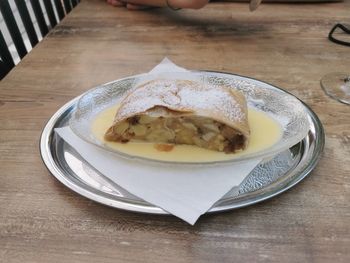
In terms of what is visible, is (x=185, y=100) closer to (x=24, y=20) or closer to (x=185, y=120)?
(x=185, y=120)

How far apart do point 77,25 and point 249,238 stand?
90cm

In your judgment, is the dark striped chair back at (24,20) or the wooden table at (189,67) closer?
the wooden table at (189,67)

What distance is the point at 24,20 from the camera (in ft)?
3.94

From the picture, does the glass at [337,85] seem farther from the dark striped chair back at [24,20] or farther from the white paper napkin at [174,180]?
the dark striped chair back at [24,20]

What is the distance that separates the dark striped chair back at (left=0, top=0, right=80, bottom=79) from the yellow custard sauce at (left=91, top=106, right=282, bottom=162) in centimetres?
54

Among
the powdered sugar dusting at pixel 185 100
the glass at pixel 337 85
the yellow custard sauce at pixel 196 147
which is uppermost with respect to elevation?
the powdered sugar dusting at pixel 185 100

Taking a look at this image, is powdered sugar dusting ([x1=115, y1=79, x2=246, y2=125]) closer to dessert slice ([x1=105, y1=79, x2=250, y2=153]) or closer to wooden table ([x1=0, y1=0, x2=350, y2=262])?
dessert slice ([x1=105, y1=79, x2=250, y2=153])

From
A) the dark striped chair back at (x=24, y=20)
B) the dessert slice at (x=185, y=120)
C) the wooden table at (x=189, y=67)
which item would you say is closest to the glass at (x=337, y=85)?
the wooden table at (x=189, y=67)

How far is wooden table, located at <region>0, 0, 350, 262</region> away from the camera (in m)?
0.48

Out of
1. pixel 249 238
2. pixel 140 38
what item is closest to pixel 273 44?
pixel 140 38

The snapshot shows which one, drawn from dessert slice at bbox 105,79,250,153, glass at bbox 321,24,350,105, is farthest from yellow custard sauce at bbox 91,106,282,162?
glass at bbox 321,24,350,105

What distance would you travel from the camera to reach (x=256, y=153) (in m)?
0.61

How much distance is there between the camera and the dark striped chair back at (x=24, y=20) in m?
1.10

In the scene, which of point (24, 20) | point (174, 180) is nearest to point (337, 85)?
point (174, 180)
